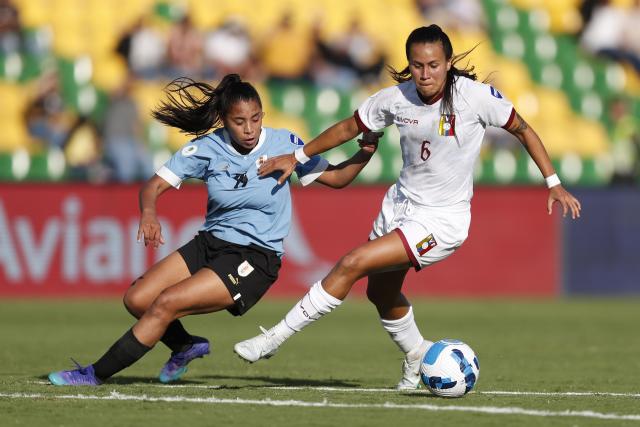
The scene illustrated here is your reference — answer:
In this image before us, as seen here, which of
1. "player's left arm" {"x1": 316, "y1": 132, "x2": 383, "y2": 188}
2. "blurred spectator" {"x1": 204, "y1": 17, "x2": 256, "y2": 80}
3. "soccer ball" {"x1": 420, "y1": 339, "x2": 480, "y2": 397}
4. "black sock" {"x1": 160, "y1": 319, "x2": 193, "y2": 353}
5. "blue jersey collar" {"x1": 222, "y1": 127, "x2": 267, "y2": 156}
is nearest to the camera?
"soccer ball" {"x1": 420, "y1": 339, "x2": 480, "y2": 397}

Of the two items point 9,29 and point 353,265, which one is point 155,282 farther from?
point 9,29

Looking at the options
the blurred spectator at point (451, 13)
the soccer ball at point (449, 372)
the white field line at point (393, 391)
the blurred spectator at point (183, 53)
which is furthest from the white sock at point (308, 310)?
the blurred spectator at point (451, 13)

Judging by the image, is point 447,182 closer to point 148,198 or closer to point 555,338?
point 148,198

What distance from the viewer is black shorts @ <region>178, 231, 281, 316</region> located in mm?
7898

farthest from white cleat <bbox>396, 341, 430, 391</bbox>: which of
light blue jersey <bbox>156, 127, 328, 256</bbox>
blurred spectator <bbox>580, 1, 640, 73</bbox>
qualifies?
blurred spectator <bbox>580, 1, 640, 73</bbox>

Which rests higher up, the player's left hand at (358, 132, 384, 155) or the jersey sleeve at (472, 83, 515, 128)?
the jersey sleeve at (472, 83, 515, 128)

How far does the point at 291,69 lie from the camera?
19.9 m

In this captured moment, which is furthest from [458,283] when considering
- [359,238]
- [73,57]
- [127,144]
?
[73,57]

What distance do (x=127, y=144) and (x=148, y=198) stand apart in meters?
10.4

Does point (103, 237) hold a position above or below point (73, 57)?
below

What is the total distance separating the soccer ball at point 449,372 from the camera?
7.45m

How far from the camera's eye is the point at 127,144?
715 inches

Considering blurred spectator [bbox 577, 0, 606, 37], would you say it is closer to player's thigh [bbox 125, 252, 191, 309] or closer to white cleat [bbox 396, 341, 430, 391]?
white cleat [bbox 396, 341, 430, 391]

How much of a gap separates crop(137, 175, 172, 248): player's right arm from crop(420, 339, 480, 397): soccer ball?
1.81 m
